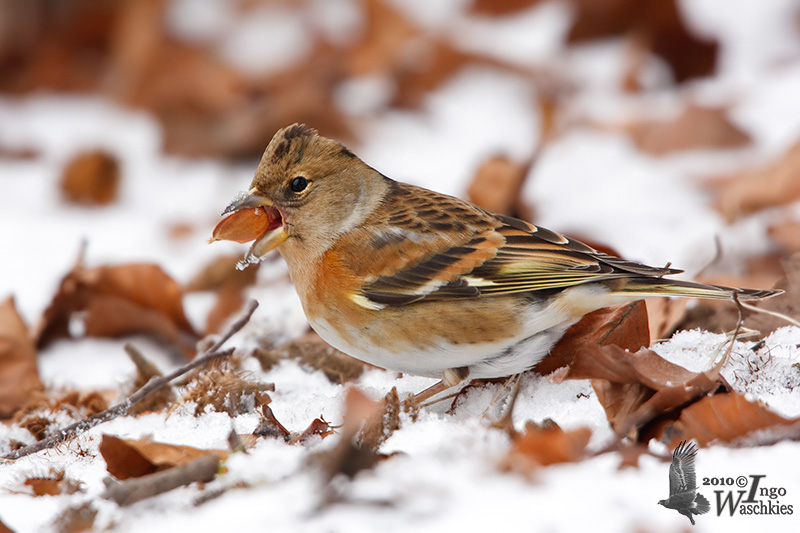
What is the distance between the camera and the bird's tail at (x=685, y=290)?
3.21 m

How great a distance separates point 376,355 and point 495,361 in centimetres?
45

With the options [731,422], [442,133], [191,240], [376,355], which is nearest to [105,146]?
[191,240]

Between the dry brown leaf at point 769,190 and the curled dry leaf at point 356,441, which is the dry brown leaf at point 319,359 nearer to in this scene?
the curled dry leaf at point 356,441

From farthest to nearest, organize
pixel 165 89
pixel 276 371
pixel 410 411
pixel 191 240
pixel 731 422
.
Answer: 1. pixel 165 89
2. pixel 191 240
3. pixel 276 371
4. pixel 410 411
5. pixel 731 422

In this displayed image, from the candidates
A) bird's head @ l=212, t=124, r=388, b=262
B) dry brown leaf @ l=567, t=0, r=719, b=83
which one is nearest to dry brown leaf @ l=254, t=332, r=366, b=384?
bird's head @ l=212, t=124, r=388, b=262

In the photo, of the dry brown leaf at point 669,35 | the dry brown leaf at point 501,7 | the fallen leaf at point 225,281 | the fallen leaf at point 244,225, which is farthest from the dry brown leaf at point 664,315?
the dry brown leaf at point 501,7

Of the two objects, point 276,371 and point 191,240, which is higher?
point 191,240

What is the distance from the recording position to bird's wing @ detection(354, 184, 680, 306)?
3555 mm

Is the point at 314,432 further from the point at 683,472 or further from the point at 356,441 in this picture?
the point at 683,472

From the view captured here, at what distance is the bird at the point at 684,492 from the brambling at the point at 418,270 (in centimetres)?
85

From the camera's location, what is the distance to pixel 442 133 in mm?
7512

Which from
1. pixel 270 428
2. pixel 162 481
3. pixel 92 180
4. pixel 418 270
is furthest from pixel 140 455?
pixel 92 180

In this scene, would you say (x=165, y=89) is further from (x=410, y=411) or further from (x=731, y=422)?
(x=731, y=422)

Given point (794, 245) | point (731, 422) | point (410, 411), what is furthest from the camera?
point (794, 245)
